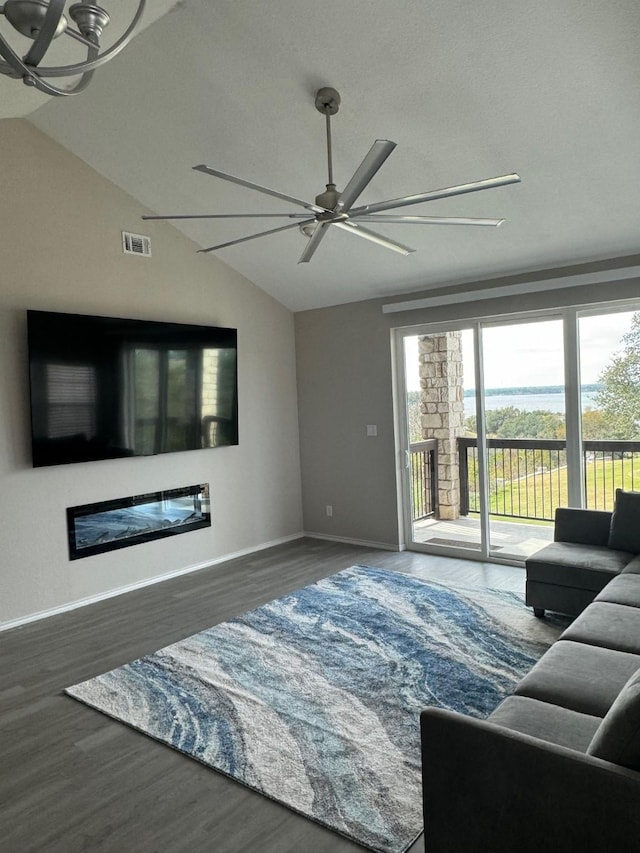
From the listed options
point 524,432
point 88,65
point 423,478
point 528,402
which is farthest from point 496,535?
point 88,65

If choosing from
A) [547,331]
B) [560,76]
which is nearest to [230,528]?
[547,331]

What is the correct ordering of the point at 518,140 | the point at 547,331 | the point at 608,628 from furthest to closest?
1. the point at 547,331
2. the point at 518,140
3. the point at 608,628

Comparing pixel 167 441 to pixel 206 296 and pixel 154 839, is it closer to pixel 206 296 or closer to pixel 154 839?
pixel 206 296

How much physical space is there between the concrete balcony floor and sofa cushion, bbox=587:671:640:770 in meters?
3.64

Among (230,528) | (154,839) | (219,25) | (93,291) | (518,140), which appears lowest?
(154,839)

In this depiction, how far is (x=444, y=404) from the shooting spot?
5445 mm

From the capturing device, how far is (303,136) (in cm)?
371

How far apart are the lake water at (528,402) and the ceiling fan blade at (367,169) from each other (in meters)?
2.87

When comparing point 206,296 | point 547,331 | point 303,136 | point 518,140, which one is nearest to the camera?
point 518,140

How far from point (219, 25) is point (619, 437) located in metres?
3.83

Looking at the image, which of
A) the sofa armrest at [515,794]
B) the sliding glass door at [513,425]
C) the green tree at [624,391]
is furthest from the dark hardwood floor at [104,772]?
the green tree at [624,391]

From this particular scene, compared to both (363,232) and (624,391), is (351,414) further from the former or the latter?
(363,232)

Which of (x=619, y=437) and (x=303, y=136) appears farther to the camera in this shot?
(x=619, y=437)

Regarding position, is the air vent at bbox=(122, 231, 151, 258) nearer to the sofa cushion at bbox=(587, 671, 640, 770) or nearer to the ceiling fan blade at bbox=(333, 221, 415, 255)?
the ceiling fan blade at bbox=(333, 221, 415, 255)
